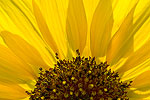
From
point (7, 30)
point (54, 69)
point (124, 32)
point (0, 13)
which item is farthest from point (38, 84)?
point (124, 32)

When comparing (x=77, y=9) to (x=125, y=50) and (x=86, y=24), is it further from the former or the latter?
(x=125, y=50)

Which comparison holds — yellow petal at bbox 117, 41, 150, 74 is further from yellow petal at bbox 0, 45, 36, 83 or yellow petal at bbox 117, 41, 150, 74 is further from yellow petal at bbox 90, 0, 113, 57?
yellow petal at bbox 0, 45, 36, 83

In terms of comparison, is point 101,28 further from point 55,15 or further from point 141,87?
point 141,87

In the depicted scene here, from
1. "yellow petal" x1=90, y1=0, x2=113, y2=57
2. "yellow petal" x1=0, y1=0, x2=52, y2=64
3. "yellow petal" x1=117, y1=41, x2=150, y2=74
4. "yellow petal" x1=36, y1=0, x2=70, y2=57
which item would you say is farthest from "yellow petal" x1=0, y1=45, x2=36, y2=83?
"yellow petal" x1=117, y1=41, x2=150, y2=74

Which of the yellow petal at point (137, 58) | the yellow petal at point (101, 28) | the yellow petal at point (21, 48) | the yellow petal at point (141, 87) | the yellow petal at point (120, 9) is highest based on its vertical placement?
the yellow petal at point (120, 9)

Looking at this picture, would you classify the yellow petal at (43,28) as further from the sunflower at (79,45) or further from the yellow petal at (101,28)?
the yellow petal at (101,28)

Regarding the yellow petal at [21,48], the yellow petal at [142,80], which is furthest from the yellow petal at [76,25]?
the yellow petal at [142,80]

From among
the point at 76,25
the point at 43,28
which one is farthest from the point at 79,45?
the point at 43,28
